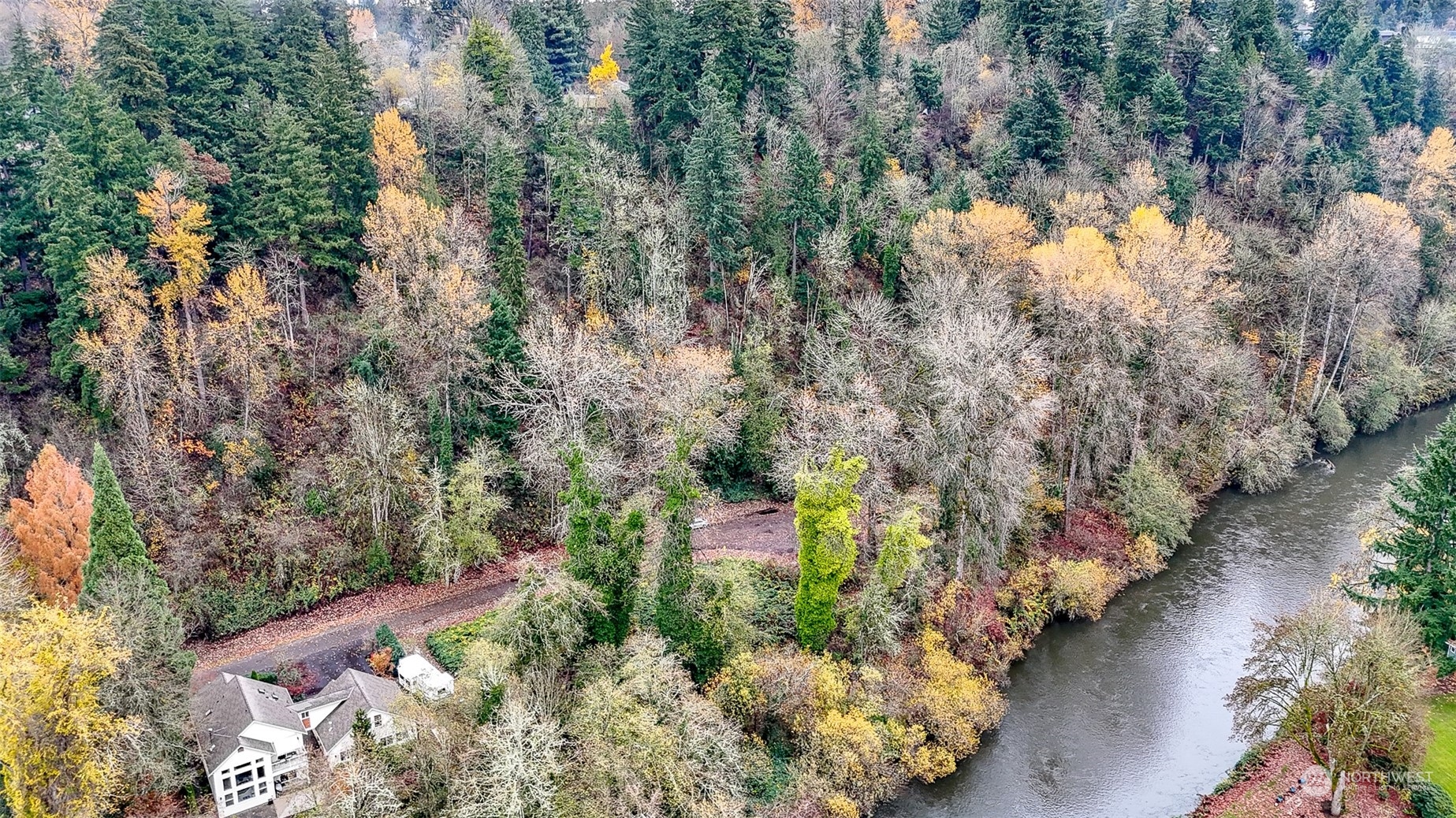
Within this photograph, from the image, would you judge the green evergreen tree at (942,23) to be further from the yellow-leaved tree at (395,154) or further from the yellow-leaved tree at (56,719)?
the yellow-leaved tree at (56,719)

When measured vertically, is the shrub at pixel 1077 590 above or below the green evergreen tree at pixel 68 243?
below

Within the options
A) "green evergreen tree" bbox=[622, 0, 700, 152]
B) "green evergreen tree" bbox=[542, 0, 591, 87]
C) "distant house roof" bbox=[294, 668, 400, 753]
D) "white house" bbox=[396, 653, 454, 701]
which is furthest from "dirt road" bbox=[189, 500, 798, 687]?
"green evergreen tree" bbox=[542, 0, 591, 87]

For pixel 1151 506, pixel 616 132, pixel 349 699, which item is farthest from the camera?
pixel 616 132

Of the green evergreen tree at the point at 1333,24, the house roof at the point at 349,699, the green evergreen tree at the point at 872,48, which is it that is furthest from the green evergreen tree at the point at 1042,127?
the house roof at the point at 349,699

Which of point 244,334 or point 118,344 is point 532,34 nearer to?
point 244,334

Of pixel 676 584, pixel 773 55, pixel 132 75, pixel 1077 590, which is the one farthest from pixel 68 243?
pixel 1077 590

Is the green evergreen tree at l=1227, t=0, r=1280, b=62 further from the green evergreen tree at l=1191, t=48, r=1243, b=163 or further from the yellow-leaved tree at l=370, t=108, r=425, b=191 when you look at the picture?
the yellow-leaved tree at l=370, t=108, r=425, b=191

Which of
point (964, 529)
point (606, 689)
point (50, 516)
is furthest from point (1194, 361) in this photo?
point (50, 516)
